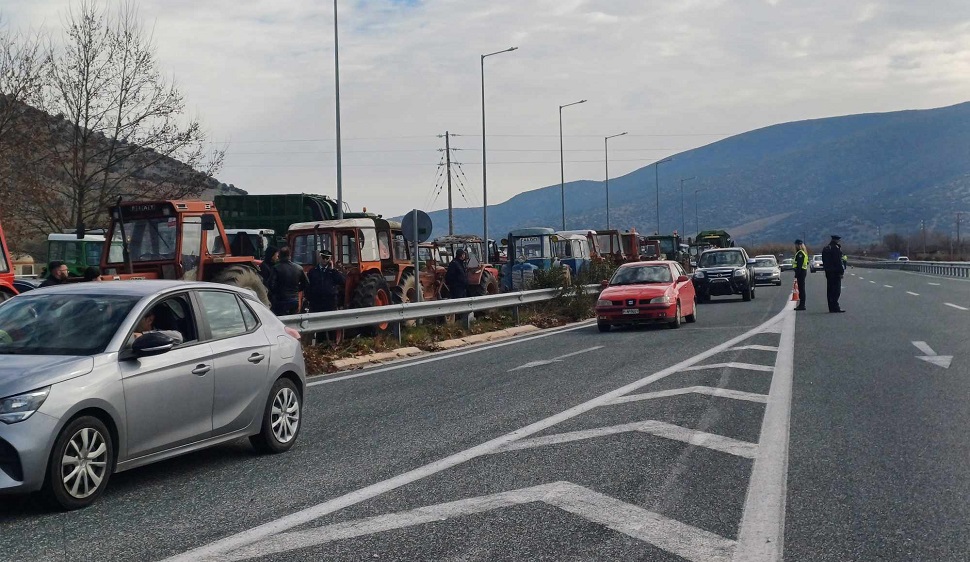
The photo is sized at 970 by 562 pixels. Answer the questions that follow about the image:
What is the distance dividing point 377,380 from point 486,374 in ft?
4.76

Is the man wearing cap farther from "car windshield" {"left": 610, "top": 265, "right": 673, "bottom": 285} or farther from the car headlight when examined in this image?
the car headlight

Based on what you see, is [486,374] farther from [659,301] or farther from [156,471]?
[659,301]

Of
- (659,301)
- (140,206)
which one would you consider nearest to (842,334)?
(659,301)

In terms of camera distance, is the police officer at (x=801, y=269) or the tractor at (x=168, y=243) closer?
the tractor at (x=168, y=243)

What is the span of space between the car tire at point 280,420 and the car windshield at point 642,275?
15628 mm

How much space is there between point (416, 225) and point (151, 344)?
518 inches

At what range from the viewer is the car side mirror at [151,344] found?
23.2 ft

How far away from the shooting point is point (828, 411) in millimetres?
10219

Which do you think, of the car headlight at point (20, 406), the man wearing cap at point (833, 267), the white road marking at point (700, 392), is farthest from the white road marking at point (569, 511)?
the man wearing cap at point (833, 267)

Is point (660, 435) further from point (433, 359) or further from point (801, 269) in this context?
point (801, 269)

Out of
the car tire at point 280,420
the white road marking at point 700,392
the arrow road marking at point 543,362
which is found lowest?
the arrow road marking at point 543,362

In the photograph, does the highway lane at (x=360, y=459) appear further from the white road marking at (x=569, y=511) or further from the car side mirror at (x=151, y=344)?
the car side mirror at (x=151, y=344)

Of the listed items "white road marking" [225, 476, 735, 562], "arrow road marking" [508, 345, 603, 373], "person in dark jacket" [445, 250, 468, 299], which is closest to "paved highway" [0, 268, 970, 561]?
"white road marking" [225, 476, 735, 562]

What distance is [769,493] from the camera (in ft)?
22.1
